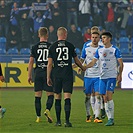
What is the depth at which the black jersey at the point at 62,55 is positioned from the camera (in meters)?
12.6

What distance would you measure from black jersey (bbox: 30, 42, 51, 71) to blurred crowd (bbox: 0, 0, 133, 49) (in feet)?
49.8

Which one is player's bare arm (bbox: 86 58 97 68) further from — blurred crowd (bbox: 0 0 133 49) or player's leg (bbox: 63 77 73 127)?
blurred crowd (bbox: 0 0 133 49)

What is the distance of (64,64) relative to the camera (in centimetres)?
1266

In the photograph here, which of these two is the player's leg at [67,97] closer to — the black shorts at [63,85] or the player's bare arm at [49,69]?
the black shorts at [63,85]

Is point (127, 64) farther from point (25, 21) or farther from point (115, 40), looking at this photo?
point (25, 21)

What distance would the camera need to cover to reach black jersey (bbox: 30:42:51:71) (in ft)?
44.9

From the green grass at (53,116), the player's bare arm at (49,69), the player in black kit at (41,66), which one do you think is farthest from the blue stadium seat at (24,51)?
the player's bare arm at (49,69)

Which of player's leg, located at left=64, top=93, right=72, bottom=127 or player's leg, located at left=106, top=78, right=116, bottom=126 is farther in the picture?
player's leg, located at left=106, top=78, right=116, bottom=126

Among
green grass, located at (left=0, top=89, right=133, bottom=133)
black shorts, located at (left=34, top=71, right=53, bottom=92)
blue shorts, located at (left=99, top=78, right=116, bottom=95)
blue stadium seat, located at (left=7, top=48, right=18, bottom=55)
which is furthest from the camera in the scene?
blue stadium seat, located at (left=7, top=48, right=18, bottom=55)

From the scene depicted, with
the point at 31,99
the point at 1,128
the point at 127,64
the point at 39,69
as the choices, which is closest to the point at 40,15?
the point at 127,64

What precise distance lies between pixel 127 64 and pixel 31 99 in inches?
226

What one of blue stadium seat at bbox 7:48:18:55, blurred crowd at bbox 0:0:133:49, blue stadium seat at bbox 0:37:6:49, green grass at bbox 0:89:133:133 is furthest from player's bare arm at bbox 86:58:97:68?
blue stadium seat at bbox 0:37:6:49

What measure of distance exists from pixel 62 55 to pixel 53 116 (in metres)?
2.92

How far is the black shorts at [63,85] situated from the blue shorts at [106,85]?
892mm
